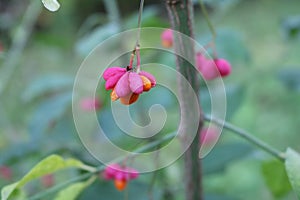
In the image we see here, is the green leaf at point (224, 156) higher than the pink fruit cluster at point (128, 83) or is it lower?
lower

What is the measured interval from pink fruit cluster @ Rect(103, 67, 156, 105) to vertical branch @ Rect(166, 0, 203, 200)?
0.35ft

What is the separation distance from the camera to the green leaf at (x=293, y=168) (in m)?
0.66

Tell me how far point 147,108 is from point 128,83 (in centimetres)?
83

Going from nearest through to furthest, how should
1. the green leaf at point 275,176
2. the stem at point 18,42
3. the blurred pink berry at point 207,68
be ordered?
the blurred pink berry at point 207,68, the green leaf at point 275,176, the stem at point 18,42

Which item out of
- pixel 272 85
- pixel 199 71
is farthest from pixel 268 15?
pixel 199 71

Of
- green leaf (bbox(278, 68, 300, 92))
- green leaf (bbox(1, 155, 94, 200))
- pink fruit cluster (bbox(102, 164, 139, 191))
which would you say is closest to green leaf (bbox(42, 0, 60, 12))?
green leaf (bbox(1, 155, 94, 200))

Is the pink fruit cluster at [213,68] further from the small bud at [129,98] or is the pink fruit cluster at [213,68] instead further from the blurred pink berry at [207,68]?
the small bud at [129,98]

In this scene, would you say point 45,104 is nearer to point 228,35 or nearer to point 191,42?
point 228,35

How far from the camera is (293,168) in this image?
688mm

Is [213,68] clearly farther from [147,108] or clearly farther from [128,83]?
[147,108]

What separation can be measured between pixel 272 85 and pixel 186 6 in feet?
9.09

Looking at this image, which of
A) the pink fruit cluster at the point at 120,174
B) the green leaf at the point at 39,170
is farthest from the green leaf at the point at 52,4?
the pink fruit cluster at the point at 120,174

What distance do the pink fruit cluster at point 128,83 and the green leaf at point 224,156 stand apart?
68cm

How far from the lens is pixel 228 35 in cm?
133
